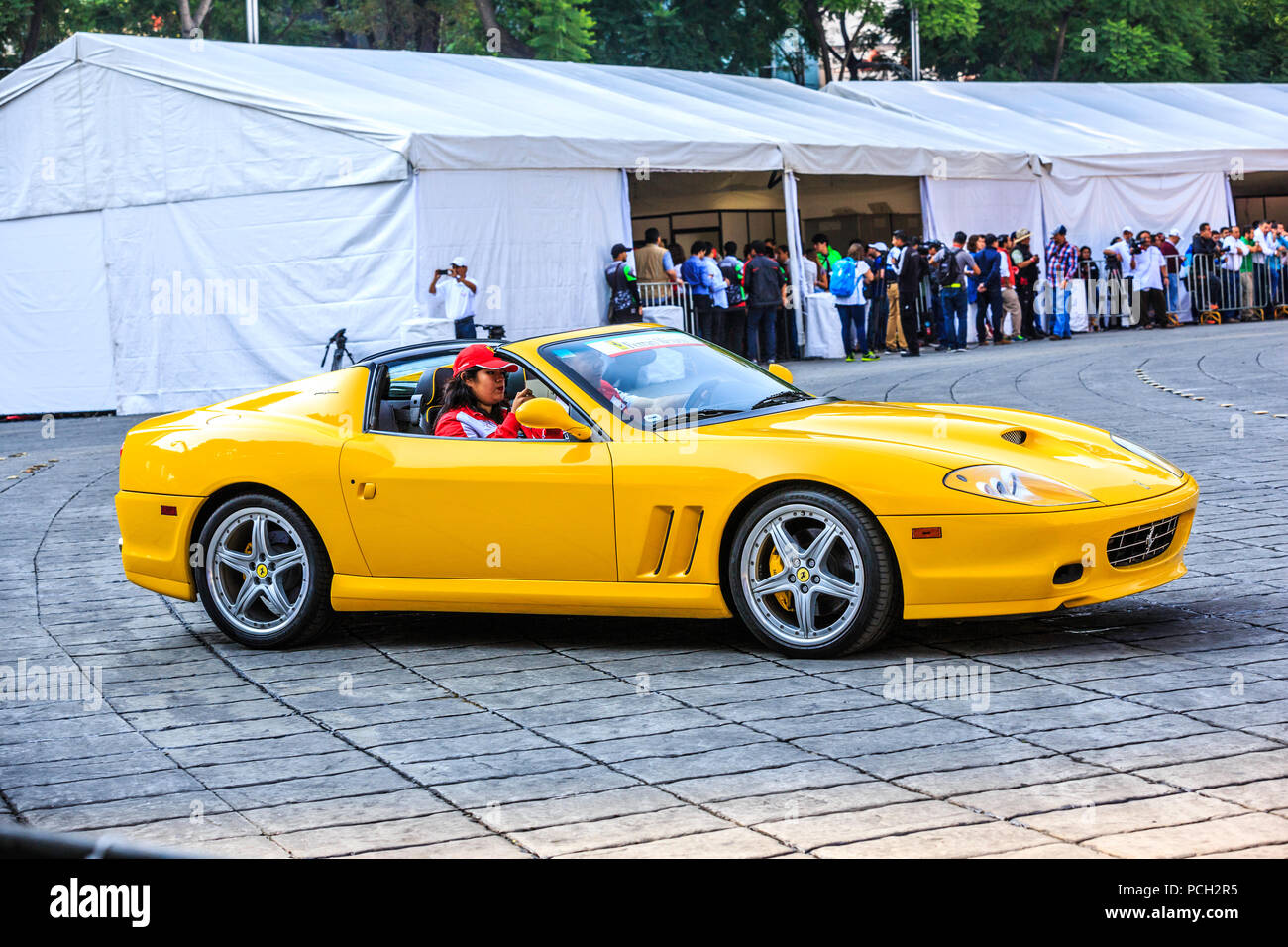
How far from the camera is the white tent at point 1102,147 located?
27047 mm

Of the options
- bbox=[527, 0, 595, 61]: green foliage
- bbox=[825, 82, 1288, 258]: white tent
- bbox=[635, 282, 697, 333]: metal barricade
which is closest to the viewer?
bbox=[635, 282, 697, 333]: metal barricade

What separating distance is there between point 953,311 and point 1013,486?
62.9 ft

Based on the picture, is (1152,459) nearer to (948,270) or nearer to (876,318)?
(948,270)

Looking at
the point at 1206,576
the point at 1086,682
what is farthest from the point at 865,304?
the point at 1086,682

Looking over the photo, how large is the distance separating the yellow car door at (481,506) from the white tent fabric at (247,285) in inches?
451

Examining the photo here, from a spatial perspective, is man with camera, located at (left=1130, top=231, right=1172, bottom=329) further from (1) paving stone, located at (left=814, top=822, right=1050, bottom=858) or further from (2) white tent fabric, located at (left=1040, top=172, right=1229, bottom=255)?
(1) paving stone, located at (left=814, top=822, right=1050, bottom=858)

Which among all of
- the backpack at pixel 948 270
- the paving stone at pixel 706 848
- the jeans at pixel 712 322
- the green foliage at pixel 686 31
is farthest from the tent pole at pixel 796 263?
the green foliage at pixel 686 31

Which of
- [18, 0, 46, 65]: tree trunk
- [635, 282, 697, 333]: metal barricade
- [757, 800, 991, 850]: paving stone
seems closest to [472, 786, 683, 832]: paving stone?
[757, 800, 991, 850]: paving stone

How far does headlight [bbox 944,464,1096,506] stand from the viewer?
17.2ft

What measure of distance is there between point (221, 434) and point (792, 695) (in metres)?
2.86

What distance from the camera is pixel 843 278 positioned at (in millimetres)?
23031

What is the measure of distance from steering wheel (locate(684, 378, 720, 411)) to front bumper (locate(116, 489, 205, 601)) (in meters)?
2.11

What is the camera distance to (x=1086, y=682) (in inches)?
195
